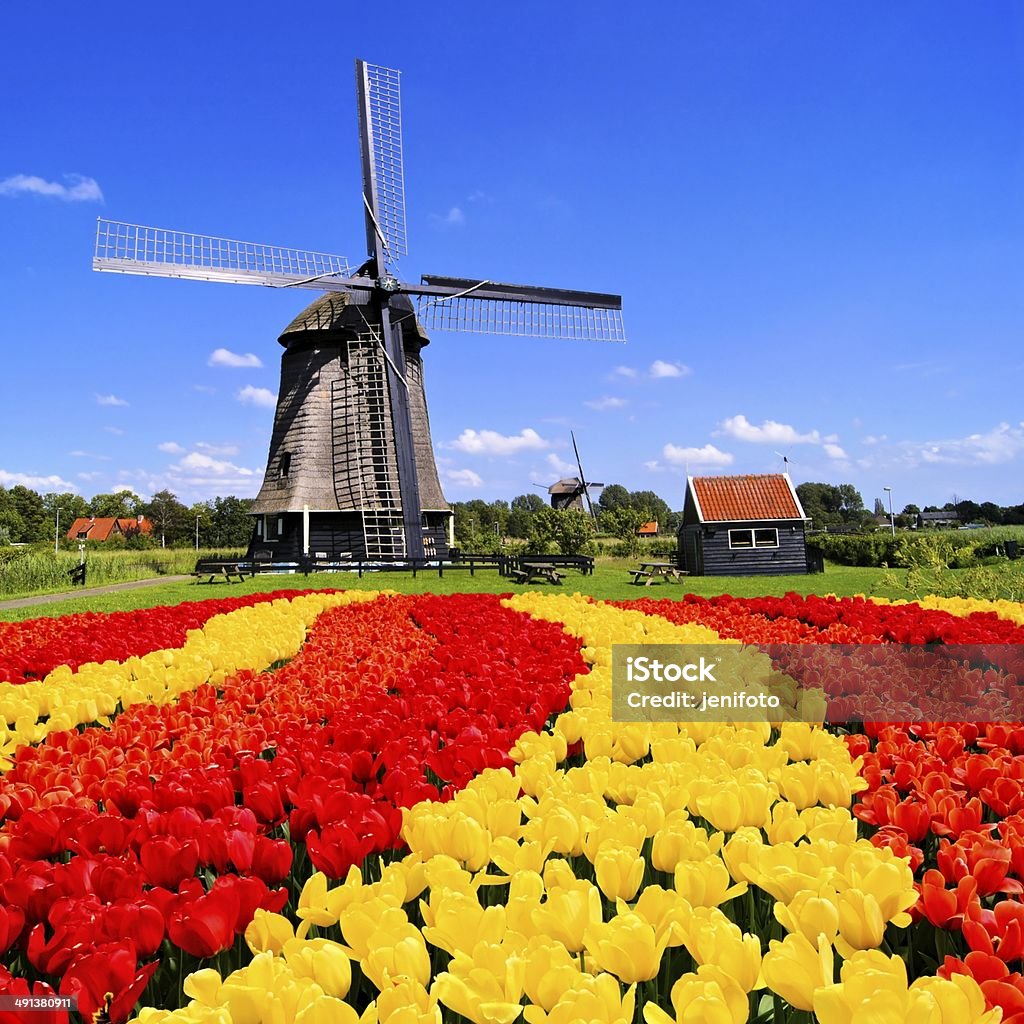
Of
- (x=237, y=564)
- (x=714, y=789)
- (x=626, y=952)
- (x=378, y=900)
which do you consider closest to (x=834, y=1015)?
(x=626, y=952)

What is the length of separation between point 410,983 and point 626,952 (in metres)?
0.31

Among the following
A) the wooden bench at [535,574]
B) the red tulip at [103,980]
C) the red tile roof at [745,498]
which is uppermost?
the red tile roof at [745,498]

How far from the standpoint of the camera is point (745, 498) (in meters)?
26.9

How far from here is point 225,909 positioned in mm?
1275

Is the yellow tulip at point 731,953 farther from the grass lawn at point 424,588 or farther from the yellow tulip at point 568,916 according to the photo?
the grass lawn at point 424,588

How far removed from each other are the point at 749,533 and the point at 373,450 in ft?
45.0

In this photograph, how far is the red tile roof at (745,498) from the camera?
26.4 m

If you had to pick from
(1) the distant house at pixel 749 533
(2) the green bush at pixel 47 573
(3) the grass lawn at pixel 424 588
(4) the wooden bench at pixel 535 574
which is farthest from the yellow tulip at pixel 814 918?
(1) the distant house at pixel 749 533

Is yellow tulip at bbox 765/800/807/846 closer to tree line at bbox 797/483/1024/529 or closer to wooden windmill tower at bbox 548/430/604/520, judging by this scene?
wooden windmill tower at bbox 548/430/604/520

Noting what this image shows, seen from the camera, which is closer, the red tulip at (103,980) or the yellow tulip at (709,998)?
the yellow tulip at (709,998)

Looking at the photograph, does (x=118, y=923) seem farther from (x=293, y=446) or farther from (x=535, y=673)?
(x=293, y=446)

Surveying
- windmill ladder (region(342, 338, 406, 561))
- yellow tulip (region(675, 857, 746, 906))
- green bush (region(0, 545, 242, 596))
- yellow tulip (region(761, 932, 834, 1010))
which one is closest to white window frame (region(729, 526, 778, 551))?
windmill ladder (region(342, 338, 406, 561))

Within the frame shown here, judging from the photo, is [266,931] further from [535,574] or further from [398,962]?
[535,574]

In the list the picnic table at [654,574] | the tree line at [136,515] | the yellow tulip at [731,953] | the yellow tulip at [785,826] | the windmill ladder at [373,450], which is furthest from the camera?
the tree line at [136,515]
